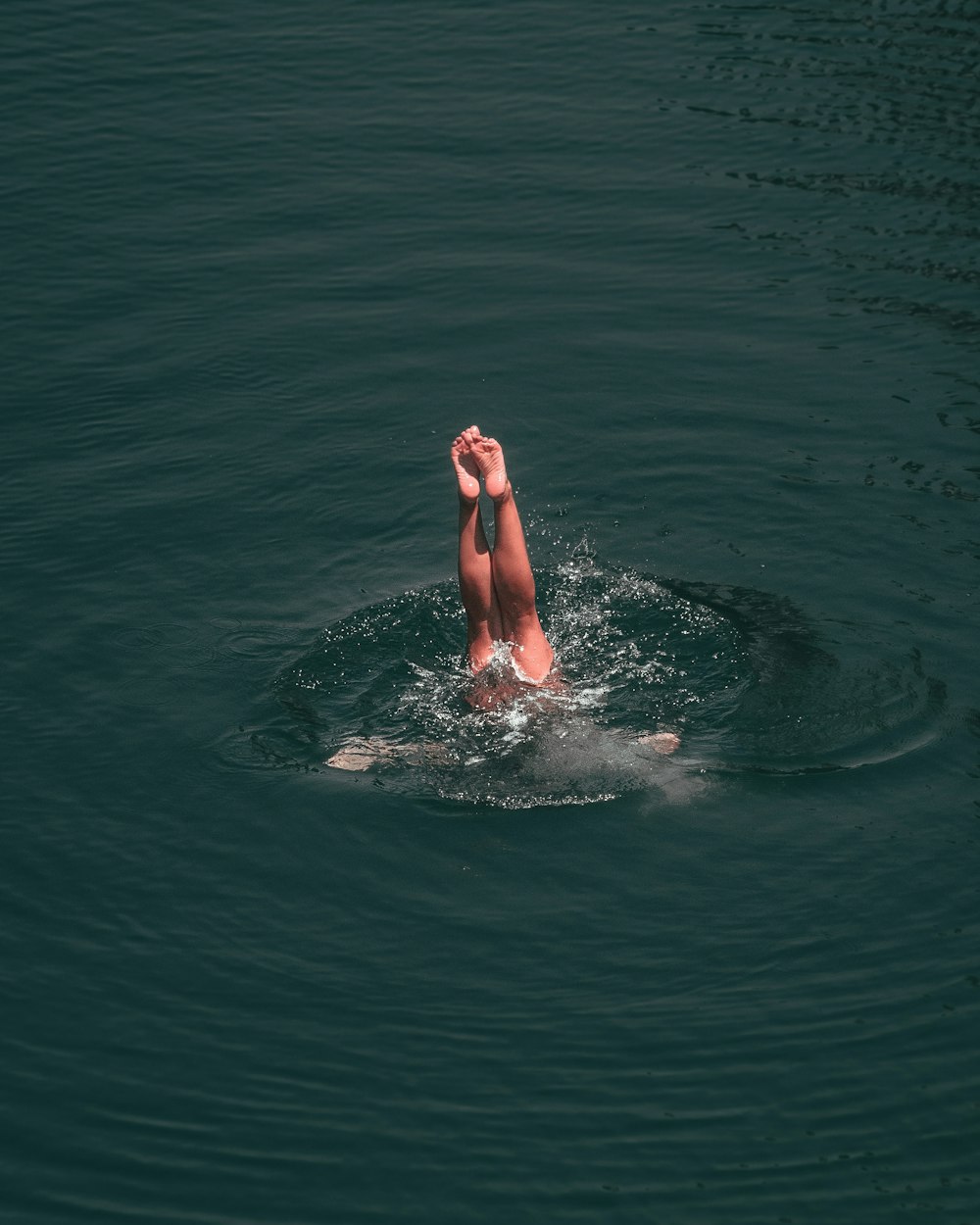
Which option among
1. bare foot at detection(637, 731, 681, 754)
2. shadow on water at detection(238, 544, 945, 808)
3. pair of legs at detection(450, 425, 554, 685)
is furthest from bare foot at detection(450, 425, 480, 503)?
bare foot at detection(637, 731, 681, 754)

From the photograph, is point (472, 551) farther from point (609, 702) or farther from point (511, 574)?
point (609, 702)

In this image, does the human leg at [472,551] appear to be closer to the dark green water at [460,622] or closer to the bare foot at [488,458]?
the bare foot at [488,458]

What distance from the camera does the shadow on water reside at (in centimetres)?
1038

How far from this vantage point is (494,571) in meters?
10.5

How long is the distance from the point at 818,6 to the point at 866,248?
20.6ft

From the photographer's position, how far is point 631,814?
10031mm

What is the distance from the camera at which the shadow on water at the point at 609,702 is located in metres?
10.4

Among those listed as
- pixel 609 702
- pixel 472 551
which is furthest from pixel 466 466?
pixel 609 702

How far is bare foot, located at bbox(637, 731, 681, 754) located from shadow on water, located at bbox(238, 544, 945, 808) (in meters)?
0.05

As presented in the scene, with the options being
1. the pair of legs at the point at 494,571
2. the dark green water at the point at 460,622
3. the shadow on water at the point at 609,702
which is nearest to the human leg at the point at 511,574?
the pair of legs at the point at 494,571

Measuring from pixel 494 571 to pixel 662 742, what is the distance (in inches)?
64.5

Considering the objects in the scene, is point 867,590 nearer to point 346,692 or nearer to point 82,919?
point 346,692

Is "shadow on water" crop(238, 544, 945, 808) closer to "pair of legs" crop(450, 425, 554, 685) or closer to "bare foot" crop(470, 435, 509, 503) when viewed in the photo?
"pair of legs" crop(450, 425, 554, 685)

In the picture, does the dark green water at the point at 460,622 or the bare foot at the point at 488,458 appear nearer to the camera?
the dark green water at the point at 460,622
